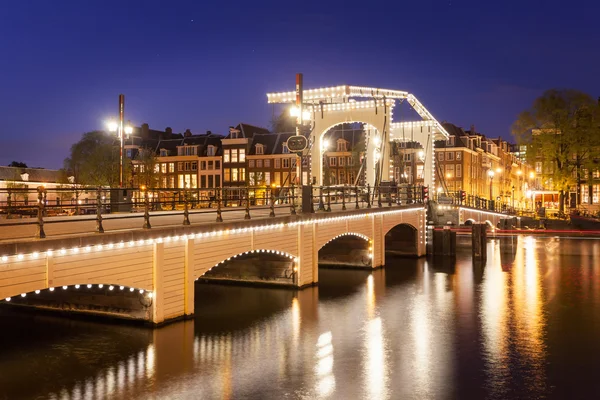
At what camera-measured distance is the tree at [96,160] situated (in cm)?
5372

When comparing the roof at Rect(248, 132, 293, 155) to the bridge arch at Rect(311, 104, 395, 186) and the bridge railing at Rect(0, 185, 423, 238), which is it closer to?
the bridge railing at Rect(0, 185, 423, 238)

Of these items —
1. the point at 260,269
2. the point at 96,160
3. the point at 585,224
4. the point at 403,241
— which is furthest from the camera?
the point at 96,160

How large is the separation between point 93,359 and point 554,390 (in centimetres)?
930

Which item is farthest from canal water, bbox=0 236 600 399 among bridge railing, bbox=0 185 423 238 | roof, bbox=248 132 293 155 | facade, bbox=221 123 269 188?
facade, bbox=221 123 269 188

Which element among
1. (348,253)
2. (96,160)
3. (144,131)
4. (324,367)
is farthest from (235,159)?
(324,367)

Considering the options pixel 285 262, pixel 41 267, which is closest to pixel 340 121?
pixel 285 262

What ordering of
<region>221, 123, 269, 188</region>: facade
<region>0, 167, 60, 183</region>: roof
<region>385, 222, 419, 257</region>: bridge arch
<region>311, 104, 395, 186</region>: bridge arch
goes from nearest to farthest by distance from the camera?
<region>311, 104, 395, 186</region>: bridge arch → <region>385, 222, 419, 257</region>: bridge arch → <region>0, 167, 60, 183</region>: roof → <region>221, 123, 269, 188</region>: facade

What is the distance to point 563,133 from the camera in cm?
5538

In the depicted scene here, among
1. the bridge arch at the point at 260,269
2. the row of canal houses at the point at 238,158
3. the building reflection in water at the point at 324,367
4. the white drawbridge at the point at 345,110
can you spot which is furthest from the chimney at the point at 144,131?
the building reflection in water at the point at 324,367

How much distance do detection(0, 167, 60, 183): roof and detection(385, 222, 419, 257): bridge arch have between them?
172ft

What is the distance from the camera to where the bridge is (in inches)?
444

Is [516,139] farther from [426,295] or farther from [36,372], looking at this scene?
[36,372]

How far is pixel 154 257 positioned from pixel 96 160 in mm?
43123

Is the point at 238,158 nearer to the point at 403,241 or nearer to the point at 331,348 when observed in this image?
the point at 403,241
